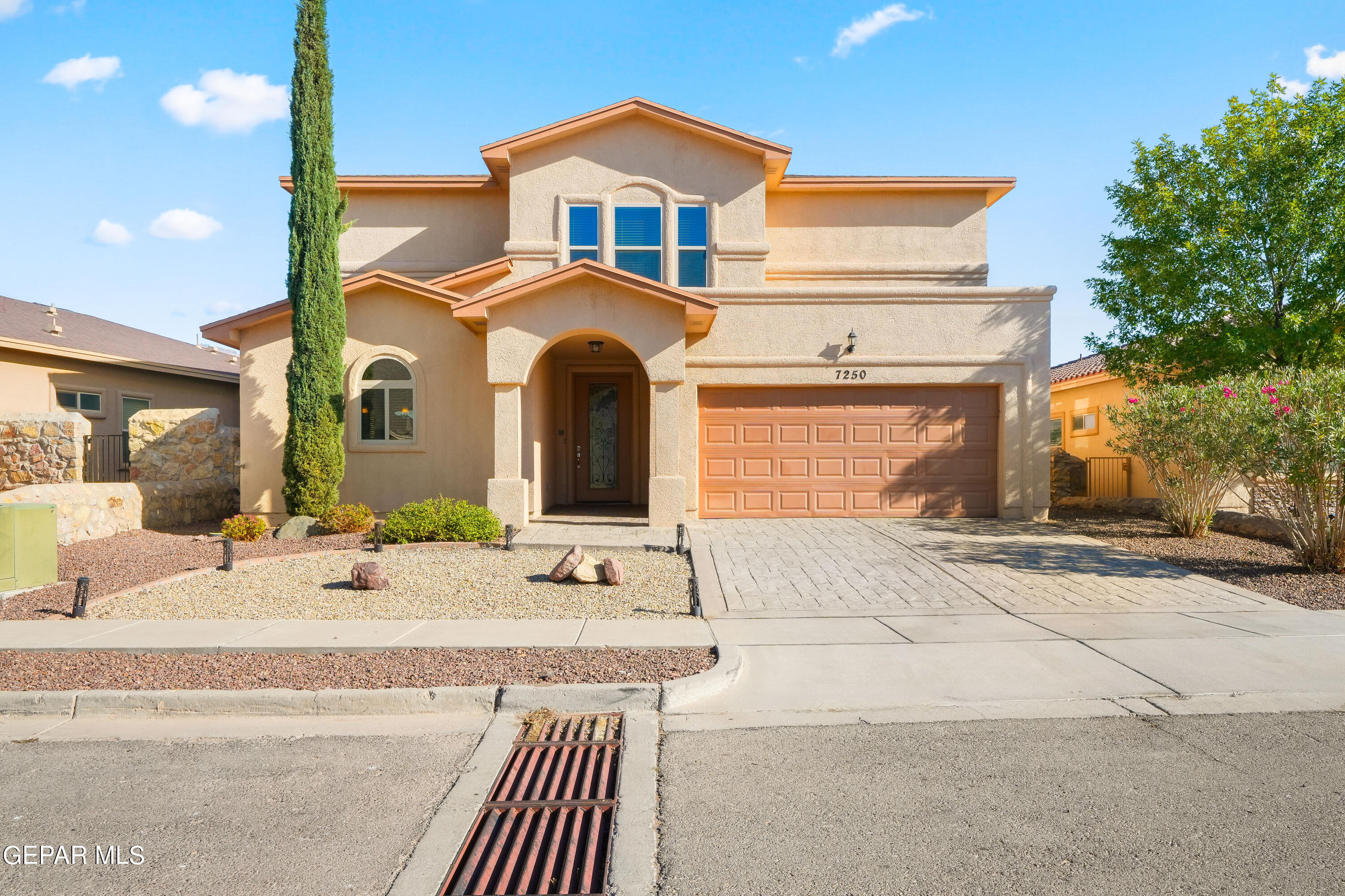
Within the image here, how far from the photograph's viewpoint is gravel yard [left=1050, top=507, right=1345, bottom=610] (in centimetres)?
853

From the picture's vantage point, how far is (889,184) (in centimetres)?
1719

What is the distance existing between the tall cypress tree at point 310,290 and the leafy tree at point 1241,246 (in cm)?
1374

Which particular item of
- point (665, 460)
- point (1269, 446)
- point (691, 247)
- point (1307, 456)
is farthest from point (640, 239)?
point (1307, 456)

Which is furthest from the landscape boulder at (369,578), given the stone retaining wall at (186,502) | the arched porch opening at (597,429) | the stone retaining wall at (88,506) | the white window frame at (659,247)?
the white window frame at (659,247)

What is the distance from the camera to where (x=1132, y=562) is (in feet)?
33.8

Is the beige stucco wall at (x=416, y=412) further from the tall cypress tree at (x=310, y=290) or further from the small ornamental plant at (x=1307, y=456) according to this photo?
the small ornamental plant at (x=1307, y=456)

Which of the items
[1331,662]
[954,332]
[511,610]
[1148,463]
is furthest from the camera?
[954,332]

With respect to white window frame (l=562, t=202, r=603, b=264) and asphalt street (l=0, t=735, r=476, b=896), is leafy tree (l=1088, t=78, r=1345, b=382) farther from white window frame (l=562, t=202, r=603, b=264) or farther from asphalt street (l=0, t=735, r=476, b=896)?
asphalt street (l=0, t=735, r=476, b=896)

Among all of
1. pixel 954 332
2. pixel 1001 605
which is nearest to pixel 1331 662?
pixel 1001 605

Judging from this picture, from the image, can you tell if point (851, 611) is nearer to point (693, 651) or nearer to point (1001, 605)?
point (1001, 605)

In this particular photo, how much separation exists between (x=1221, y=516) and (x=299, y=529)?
50.1ft

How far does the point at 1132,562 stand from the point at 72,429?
18.2 meters
